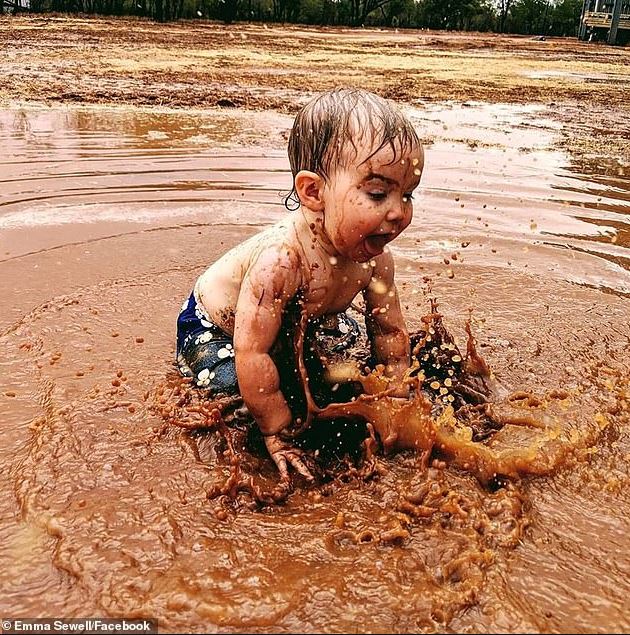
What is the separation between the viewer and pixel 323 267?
240 cm

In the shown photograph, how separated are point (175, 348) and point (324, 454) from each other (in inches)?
41.7

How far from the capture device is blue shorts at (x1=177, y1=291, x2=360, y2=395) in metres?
2.64

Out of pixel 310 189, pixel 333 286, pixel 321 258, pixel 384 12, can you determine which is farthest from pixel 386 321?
pixel 384 12

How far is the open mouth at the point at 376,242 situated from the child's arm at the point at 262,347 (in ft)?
1.00

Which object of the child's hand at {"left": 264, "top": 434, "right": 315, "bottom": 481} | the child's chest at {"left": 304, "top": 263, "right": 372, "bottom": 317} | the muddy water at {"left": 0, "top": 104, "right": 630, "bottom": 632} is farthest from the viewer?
the child's chest at {"left": 304, "top": 263, "right": 372, "bottom": 317}

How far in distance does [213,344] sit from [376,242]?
882 mm

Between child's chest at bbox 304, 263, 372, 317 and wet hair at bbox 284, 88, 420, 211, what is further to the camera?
child's chest at bbox 304, 263, 372, 317

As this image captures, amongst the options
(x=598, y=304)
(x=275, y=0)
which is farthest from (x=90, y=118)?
(x=275, y=0)

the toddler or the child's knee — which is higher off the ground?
the toddler

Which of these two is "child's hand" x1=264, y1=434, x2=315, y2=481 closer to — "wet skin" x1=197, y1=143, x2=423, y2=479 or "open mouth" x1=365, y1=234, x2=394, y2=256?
"wet skin" x1=197, y1=143, x2=423, y2=479

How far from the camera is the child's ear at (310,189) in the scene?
7.17 ft

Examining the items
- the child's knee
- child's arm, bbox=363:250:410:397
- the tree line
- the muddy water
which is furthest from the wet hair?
the tree line

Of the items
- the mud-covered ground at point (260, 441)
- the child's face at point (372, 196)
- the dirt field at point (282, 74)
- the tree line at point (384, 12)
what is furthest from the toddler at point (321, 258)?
the tree line at point (384, 12)

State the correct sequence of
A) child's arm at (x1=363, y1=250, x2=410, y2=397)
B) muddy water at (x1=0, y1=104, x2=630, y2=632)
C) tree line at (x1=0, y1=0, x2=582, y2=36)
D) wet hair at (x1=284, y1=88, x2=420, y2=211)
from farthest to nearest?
tree line at (x1=0, y1=0, x2=582, y2=36) → child's arm at (x1=363, y1=250, x2=410, y2=397) → wet hair at (x1=284, y1=88, x2=420, y2=211) → muddy water at (x1=0, y1=104, x2=630, y2=632)
